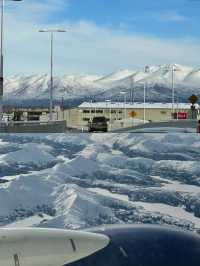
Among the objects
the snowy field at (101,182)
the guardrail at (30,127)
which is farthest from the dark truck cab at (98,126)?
the snowy field at (101,182)

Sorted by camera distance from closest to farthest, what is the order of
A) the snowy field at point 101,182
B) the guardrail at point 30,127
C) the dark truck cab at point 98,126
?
the snowy field at point 101,182, the guardrail at point 30,127, the dark truck cab at point 98,126

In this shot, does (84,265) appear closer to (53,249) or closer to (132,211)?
(53,249)

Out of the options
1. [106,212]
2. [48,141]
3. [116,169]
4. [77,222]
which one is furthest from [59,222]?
[48,141]

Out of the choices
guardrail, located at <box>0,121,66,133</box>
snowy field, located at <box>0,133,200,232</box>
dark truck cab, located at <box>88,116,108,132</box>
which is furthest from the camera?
dark truck cab, located at <box>88,116,108,132</box>

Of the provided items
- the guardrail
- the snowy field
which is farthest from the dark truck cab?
the snowy field

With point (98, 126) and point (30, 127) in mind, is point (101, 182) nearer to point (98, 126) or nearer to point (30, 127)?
point (30, 127)

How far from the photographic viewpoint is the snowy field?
951 centimetres

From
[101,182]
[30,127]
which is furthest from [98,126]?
[101,182]

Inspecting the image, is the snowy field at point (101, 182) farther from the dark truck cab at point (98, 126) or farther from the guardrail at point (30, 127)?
the dark truck cab at point (98, 126)

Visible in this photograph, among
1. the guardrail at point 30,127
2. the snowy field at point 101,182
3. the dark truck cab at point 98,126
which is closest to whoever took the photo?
the snowy field at point 101,182

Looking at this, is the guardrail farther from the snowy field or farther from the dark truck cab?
the snowy field

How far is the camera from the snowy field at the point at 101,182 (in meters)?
9.51

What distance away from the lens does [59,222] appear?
9039 millimetres

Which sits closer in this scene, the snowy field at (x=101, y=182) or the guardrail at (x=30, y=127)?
the snowy field at (x=101, y=182)
